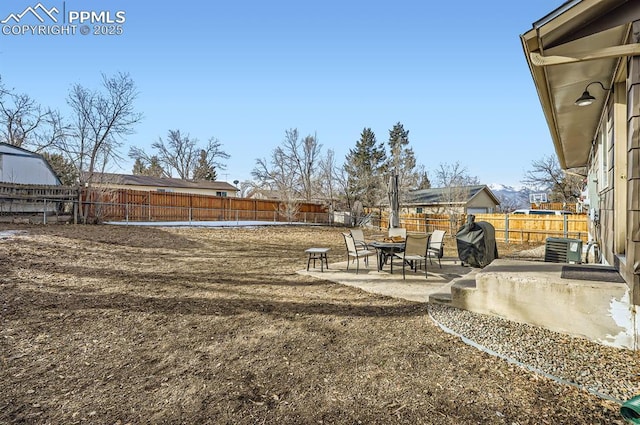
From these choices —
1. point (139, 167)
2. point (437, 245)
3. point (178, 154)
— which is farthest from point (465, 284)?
point (139, 167)

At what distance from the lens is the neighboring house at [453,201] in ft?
74.5

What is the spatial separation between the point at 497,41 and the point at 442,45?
1835 millimetres

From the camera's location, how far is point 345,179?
1117 inches

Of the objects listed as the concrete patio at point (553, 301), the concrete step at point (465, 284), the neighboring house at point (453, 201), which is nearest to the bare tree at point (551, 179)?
the neighboring house at point (453, 201)

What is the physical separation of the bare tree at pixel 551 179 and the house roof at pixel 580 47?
26.6 meters

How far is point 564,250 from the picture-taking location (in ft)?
17.9

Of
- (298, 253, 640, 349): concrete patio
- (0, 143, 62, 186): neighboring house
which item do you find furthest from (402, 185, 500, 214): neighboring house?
(0, 143, 62, 186): neighboring house

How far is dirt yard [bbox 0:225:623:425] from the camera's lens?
7.01 ft

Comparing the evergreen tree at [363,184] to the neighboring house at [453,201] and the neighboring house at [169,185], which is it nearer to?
the neighboring house at [453,201]

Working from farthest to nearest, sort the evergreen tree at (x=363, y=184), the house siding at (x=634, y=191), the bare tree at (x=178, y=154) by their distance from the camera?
1. the bare tree at (x=178, y=154)
2. the evergreen tree at (x=363, y=184)
3. the house siding at (x=634, y=191)

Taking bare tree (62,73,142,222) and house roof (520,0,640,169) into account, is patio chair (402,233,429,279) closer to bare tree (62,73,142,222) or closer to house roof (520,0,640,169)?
house roof (520,0,640,169)

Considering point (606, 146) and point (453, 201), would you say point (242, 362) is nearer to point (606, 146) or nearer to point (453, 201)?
point (606, 146)

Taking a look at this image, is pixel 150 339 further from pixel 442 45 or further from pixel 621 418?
pixel 442 45

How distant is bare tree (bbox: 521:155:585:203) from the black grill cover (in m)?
24.0
